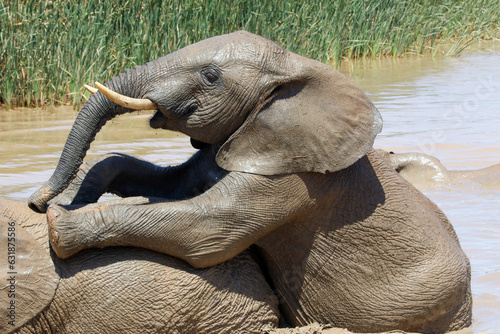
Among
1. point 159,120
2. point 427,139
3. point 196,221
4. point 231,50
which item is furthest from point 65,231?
point 427,139

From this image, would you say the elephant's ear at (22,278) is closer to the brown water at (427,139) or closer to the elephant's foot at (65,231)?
the elephant's foot at (65,231)

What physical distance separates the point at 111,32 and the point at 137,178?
7.48 meters

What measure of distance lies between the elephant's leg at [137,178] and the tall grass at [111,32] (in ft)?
21.9

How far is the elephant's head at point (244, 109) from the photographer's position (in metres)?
3.80

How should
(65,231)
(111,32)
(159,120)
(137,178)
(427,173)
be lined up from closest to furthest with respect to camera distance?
1. (65,231)
2. (159,120)
3. (137,178)
4. (427,173)
5. (111,32)

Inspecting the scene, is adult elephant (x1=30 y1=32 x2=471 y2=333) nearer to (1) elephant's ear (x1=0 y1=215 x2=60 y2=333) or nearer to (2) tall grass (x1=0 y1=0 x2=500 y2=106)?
(1) elephant's ear (x1=0 y1=215 x2=60 y2=333)

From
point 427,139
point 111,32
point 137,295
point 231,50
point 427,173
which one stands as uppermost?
point 231,50

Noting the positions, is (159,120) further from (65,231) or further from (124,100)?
(65,231)

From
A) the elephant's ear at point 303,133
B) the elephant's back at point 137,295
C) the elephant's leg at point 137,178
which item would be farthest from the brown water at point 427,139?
the elephant's leg at point 137,178

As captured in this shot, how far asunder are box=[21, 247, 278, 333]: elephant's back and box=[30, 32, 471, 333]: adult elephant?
122mm

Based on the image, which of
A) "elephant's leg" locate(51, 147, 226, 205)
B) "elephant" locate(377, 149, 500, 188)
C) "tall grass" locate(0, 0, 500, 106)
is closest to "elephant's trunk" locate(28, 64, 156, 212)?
"elephant's leg" locate(51, 147, 226, 205)

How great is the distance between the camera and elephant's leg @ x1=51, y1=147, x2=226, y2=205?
4.32 meters

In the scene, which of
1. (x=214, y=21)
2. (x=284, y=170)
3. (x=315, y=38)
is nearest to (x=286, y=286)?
(x=284, y=170)

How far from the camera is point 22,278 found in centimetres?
371
